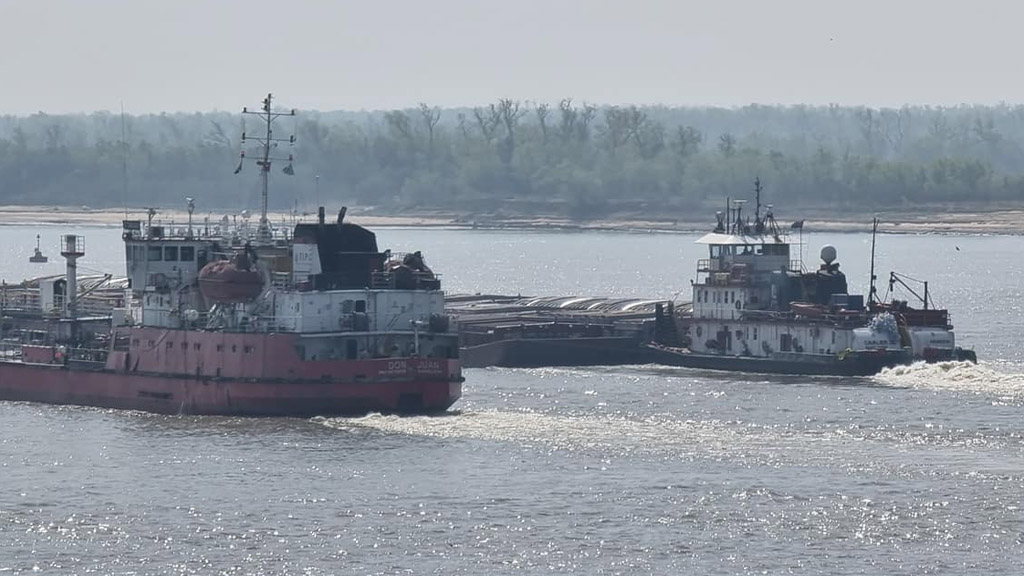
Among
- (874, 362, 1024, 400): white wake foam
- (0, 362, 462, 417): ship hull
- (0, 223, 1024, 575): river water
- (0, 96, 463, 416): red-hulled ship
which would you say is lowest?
(0, 223, 1024, 575): river water

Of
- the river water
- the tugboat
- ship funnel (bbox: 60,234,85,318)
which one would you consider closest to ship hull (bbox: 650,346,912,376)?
the tugboat

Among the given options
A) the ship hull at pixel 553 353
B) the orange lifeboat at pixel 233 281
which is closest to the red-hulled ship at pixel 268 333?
the orange lifeboat at pixel 233 281

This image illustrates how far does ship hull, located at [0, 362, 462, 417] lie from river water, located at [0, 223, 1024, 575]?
53 centimetres

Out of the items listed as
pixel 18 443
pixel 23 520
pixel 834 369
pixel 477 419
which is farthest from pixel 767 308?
pixel 23 520

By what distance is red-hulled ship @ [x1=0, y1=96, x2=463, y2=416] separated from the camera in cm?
6281

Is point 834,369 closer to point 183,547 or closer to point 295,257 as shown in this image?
point 295,257

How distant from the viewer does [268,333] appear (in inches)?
2489

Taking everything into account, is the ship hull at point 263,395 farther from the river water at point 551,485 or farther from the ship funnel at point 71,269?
the ship funnel at point 71,269

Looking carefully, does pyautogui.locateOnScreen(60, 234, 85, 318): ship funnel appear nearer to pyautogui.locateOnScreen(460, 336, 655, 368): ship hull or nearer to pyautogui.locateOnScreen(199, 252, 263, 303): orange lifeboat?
pyautogui.locateOnScreen(199, 252, 263, 303): orange lifeboat

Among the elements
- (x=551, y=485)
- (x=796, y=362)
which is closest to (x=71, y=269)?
(x=796, y=362)

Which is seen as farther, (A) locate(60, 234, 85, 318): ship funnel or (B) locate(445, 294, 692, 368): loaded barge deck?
(B) locate(445, 294, 692, 368): loaded barge deck

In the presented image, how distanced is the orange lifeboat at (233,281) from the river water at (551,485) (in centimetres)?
361

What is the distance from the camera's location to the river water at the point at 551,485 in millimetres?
45719

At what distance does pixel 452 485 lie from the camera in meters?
53.0
